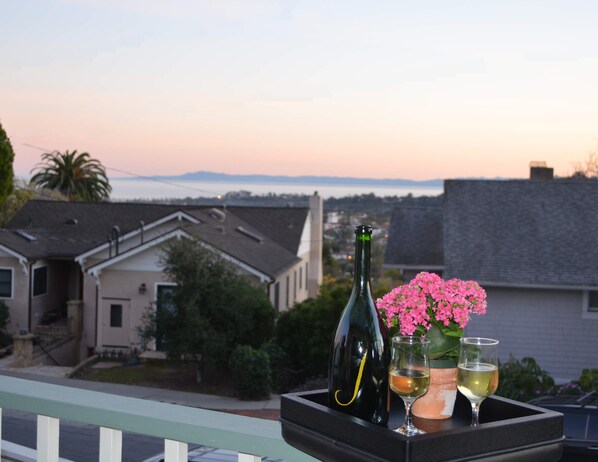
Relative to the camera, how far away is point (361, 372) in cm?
191

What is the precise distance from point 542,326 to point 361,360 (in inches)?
670

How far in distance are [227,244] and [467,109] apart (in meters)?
15.4

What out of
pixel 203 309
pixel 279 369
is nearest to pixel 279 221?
pixel 203 309

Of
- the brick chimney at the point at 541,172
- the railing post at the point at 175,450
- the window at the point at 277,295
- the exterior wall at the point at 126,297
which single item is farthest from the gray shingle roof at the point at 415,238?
the railing post at the point at 175,450

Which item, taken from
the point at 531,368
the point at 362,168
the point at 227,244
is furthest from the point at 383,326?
the point at 362,168

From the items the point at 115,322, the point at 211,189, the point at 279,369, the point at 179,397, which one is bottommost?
the point at 179,397

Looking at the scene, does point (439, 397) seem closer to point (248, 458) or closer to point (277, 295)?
point (248, 458)

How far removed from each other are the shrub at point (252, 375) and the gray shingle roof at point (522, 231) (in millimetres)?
4709

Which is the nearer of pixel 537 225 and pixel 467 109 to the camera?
pixel 537 225

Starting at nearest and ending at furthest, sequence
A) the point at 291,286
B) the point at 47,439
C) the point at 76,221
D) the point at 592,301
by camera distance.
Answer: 1. the point at 47,439
2. the point at 592,301
3. the point at 291,286
4. the point at 76,221

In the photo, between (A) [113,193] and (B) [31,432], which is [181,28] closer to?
(B) [31,432]

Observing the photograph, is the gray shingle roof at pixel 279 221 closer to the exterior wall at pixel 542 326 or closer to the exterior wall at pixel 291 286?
the exterior wall at pixel 291 286

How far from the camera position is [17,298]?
24062 mm

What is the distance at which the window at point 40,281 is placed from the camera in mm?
24558
